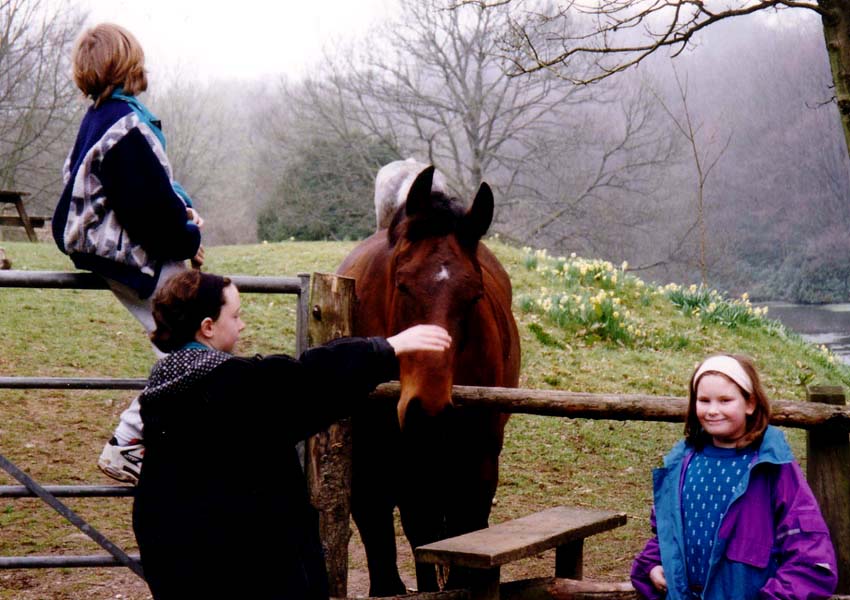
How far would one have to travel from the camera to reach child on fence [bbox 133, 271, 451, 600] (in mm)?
2295

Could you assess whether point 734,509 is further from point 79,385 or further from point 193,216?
point 79,385

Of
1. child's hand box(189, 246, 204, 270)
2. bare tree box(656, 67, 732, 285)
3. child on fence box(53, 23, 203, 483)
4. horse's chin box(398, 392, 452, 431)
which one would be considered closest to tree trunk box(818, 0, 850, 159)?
horse's chin box(398, 392, 452, 431)

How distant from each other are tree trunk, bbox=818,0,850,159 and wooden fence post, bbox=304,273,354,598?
13.9 feet

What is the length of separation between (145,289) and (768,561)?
228 cm

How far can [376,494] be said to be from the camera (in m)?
4.24

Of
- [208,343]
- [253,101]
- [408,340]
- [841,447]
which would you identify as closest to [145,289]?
[208,343]

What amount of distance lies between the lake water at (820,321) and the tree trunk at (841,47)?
30.9ft

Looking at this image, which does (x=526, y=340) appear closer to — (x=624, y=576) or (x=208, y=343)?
(x=624, y=576)

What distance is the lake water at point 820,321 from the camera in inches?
598

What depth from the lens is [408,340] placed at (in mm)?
2562

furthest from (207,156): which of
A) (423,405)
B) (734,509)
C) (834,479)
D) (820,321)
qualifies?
(734,509)

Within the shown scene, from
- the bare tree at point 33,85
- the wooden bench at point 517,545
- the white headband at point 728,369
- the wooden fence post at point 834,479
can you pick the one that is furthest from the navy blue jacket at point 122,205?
the bare tree at point 33,85

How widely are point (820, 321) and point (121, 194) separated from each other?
14759 mm

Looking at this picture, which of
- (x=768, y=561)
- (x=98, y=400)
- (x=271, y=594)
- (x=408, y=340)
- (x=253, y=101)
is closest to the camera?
(x=271, y=594)
